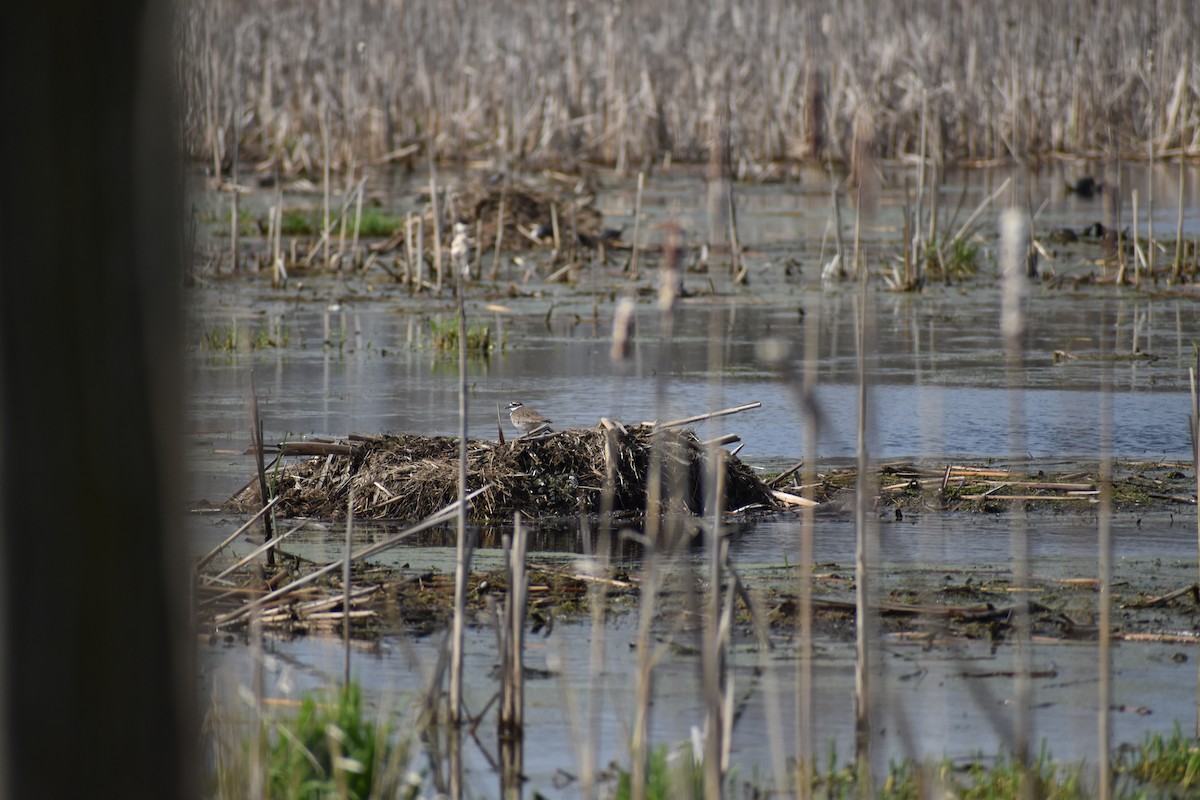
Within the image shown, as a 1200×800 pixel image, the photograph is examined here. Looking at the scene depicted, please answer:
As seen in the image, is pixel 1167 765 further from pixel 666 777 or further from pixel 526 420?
pixel 526 420

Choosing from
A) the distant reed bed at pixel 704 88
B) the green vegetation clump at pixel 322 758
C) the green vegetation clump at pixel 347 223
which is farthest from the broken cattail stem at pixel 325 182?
the green vegetation clump at pixel 322 758

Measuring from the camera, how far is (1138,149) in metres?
22.5

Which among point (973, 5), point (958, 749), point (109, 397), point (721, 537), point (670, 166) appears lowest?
point (958, 749)

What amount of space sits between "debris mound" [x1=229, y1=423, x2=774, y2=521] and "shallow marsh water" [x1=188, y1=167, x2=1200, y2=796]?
0.20 m

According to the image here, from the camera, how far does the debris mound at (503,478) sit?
7.01m

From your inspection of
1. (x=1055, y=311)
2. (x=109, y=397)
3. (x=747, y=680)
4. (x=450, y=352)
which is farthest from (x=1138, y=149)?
(x=109, y=397)

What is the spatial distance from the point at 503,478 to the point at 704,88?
16.9 m

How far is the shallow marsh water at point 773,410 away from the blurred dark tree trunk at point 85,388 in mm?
122

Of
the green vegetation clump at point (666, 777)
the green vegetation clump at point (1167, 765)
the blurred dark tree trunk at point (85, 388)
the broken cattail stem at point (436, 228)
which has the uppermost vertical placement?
the broken cattail stem at point (436, 228)

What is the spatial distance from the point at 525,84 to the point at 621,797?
66.1ft

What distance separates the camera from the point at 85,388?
1.76 m

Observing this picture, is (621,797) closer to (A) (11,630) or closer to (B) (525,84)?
(A) (11,630)

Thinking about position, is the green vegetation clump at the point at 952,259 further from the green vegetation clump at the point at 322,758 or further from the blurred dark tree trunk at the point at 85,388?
the blurred dark tree trunk at the point at 85,388

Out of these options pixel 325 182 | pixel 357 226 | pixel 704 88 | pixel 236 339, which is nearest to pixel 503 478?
pixel 236 339
